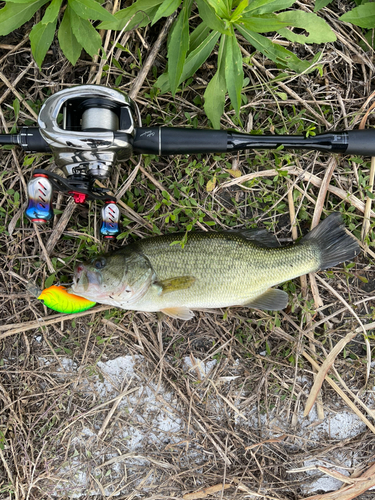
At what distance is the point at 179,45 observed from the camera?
2311mm

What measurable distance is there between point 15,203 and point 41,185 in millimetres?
710

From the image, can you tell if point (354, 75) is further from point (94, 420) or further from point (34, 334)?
point (94, 420)

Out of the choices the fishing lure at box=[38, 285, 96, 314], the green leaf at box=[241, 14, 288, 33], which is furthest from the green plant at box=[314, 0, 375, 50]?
the fishing lure at box=[38, 285, 96, 314]

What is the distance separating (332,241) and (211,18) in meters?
1.83

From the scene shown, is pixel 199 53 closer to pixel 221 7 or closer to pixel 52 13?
pixel 221 7

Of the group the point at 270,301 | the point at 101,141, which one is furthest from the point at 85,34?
the point at 270,301

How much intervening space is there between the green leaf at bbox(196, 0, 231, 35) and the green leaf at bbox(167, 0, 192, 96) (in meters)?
0.14

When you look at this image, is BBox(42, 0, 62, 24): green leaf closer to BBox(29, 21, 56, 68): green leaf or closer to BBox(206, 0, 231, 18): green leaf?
BBox(29, 21, 56, 68): green leaf

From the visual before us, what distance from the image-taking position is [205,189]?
9.43 feet

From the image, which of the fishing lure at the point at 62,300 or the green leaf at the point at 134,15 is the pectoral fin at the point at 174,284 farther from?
the green leaf at the point at 134,15

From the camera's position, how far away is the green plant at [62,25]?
224 cm

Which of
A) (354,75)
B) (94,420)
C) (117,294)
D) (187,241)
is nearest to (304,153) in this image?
(354,75)

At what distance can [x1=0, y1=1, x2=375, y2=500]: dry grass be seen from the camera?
2824 millimetres

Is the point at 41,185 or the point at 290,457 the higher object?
the point at 41,185
